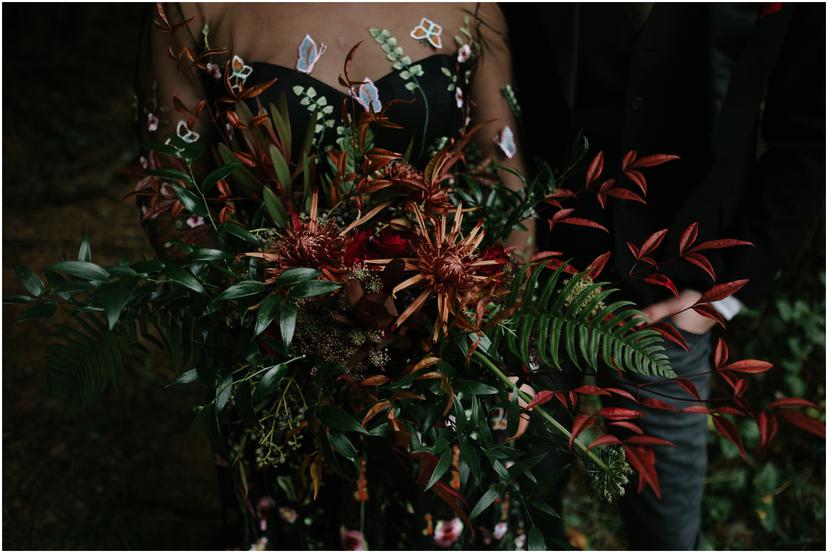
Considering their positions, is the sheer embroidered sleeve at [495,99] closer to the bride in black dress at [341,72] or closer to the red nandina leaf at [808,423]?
the bride in black dress at [341,72]

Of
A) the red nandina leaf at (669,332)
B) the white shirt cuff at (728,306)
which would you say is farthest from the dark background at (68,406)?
the white shirt cuff at (728,306)

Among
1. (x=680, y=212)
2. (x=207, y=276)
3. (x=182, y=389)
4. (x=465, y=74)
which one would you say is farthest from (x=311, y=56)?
(x=182, y=389)

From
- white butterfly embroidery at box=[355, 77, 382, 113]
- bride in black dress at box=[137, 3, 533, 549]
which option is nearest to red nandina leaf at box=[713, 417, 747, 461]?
bride in black dress at box=[137, 3, 533, 549]

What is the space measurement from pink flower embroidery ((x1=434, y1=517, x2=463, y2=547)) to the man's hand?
59cm

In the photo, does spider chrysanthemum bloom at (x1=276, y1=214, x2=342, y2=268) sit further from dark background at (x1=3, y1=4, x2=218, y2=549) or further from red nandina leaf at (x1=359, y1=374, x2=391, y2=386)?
dark background at (x1=3, y1=4, x2=218, y2=549)

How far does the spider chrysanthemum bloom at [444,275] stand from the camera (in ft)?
2.36

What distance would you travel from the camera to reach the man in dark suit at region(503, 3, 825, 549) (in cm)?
132

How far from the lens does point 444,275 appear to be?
28.2 inches

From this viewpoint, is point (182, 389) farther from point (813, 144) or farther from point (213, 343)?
point (813, 144)

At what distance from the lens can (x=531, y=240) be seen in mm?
1320

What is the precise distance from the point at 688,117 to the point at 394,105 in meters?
0.62

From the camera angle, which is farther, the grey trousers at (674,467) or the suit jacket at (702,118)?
the grey trousers at (674,467)

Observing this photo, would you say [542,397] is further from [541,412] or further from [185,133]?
[185,133]

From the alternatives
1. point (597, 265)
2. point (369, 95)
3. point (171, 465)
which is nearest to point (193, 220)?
point (369, 95)
